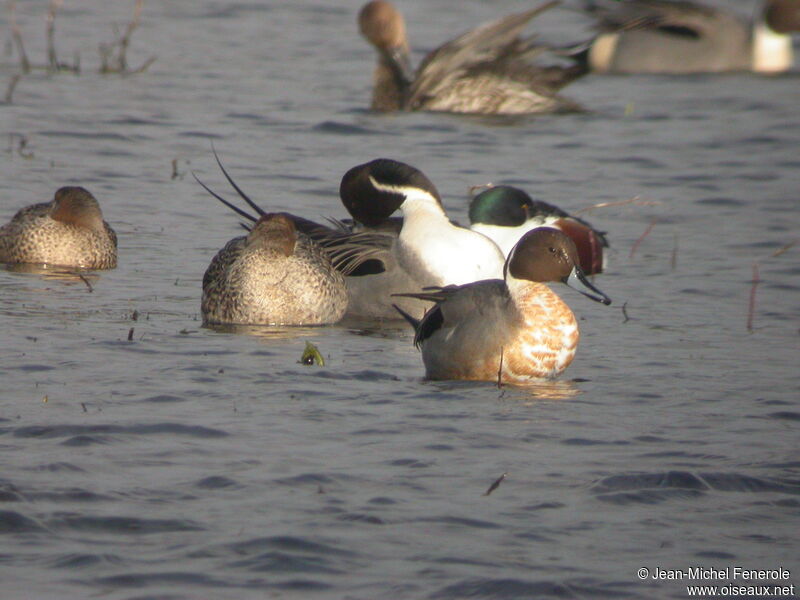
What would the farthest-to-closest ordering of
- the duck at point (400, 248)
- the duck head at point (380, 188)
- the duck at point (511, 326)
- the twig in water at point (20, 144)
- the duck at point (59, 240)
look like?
1. the twig in water at point (20, 144)
2. the duck at point (59, 240)
3. the duck head at point (380, 188)
4. the duck at point (400, 248)
5. the duck at point (511, 326)

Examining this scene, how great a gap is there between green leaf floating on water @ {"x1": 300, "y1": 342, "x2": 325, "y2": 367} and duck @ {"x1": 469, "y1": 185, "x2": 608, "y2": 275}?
9.12ft

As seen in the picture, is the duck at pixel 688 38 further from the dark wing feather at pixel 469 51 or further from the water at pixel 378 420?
the water at pixel 378 420

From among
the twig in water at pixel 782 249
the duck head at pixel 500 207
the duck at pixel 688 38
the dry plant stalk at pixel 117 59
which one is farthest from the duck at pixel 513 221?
the duck at pixel 688 38

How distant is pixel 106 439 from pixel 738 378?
3323mm

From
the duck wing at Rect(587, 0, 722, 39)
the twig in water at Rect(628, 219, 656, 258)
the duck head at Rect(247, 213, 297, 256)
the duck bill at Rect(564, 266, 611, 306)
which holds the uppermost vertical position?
the duck wing at Rect(587, 0, 722, 39)

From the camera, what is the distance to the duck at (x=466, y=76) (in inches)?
626

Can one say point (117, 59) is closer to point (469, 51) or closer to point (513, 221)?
point (469, 51)

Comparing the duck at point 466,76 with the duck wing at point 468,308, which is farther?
the duck at point 466,76

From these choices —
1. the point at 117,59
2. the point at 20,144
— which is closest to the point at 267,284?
the point at 20,144

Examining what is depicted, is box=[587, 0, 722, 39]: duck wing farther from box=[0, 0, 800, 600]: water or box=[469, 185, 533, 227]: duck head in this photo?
box=[469, 185, 533, 227]: duck head

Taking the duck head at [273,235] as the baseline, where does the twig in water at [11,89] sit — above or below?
below

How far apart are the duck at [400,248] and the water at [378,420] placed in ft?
1.13

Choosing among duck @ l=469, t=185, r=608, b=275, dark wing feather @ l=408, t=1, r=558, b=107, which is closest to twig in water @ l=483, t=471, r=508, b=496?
duck @ l=469, t=185, r=608, b=275

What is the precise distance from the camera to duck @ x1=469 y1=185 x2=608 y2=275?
10594mm
